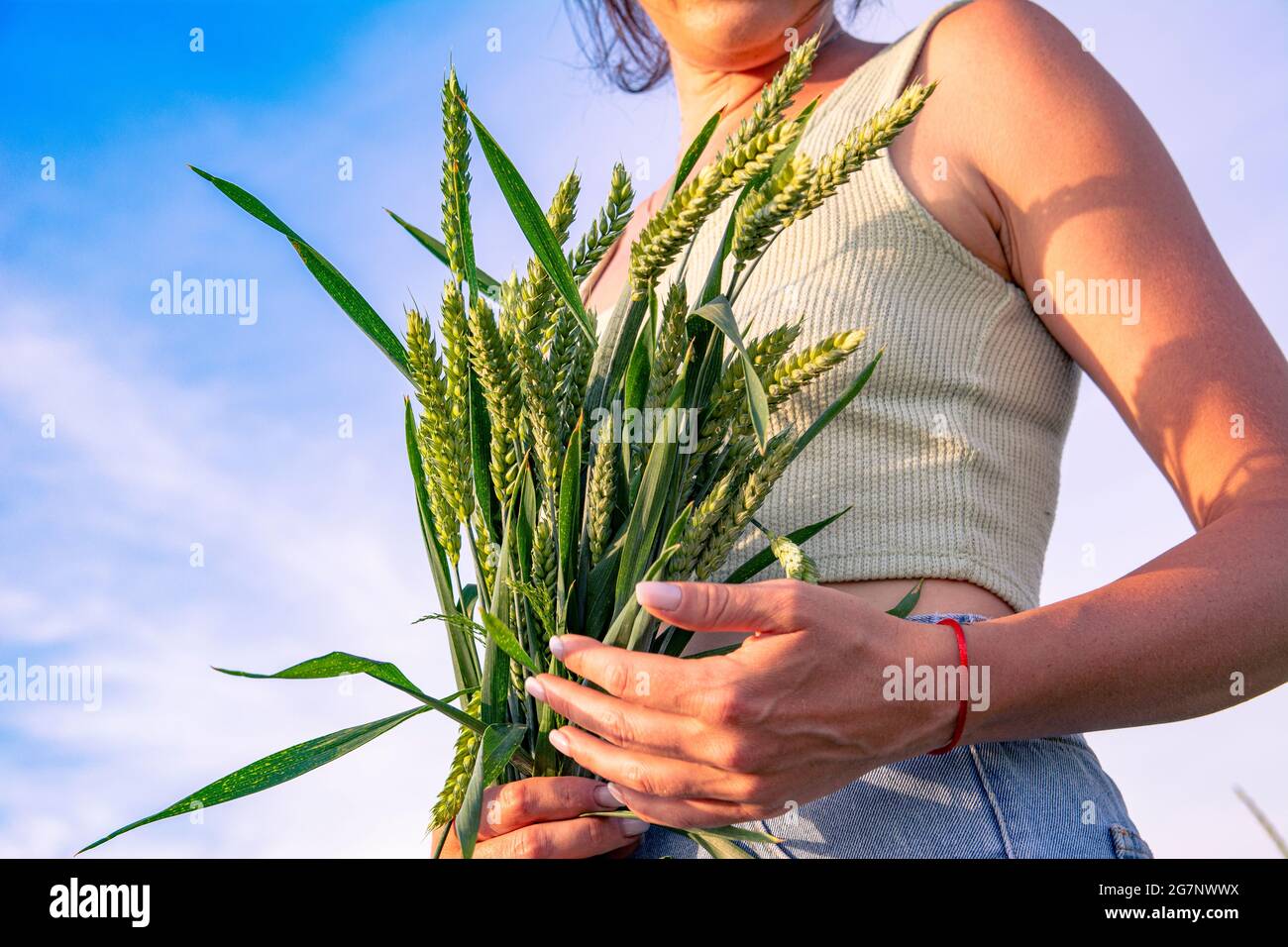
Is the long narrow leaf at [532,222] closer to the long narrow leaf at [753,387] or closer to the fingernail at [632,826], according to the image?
the long narrow leaf at [753,387]

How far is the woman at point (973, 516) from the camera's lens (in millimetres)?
768

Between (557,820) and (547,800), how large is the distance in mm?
30

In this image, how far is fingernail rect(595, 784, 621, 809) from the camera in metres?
0.87

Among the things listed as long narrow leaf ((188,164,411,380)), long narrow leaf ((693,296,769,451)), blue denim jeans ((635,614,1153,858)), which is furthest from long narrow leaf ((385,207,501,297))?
blue denim jeans ((635,614,1153,858))

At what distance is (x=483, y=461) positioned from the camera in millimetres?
912

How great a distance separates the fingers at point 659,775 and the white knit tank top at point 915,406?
0.29 metres

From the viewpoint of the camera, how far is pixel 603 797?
87 centimetres

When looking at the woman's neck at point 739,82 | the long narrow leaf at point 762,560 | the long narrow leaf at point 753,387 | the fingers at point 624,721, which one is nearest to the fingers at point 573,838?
the fingers at point 624,721

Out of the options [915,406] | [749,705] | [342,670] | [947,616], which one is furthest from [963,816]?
[342,670]
